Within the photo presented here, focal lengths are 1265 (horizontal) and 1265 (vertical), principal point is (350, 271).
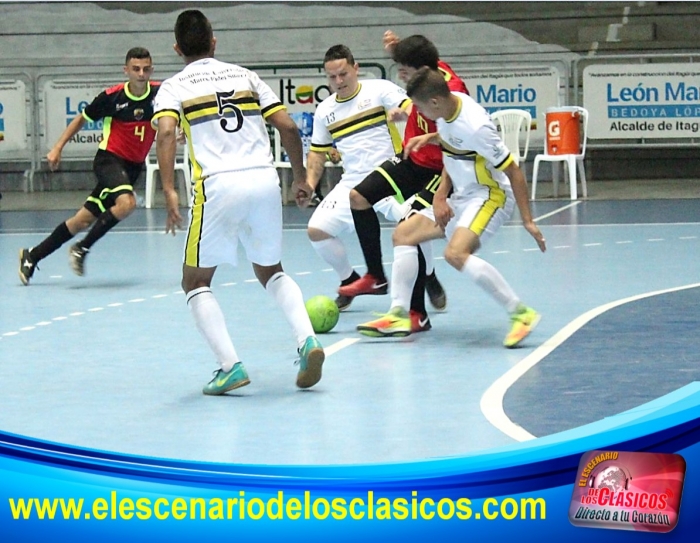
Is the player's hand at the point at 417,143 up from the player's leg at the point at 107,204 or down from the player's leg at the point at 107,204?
up

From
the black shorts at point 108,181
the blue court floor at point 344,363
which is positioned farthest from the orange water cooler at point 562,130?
the black shorts at point 108,181

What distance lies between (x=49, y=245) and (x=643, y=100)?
11.0 metres

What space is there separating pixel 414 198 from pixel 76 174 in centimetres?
1587

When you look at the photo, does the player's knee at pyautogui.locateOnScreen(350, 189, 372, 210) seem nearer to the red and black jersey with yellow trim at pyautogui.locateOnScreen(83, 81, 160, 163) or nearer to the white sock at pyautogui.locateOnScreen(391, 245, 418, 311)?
the white sock at pyautogui.locateOnScreen(391, 245, 418, 311)

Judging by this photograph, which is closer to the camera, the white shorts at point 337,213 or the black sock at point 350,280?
the white shorts at point 337,213

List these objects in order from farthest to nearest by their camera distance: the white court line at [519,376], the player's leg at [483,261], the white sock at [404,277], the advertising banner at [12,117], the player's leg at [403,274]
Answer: the advertising banner at [12,117] < the white sock at [404,277] < the player's leg at [403,274] < the player's leg at [483,261] < the white court line at [519,376]

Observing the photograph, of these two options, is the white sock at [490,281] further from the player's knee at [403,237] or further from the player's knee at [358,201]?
the player's knee at [358,201]

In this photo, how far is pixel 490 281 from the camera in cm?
718

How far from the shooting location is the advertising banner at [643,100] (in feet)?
61.4

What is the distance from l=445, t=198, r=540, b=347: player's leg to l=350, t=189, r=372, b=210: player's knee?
1.08 meters

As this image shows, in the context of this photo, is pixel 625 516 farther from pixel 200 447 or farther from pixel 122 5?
pixel 122 5

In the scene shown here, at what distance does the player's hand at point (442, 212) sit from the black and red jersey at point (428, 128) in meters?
0.68

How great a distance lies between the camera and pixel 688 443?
249 cm

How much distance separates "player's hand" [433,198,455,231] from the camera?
7379 millimetres
